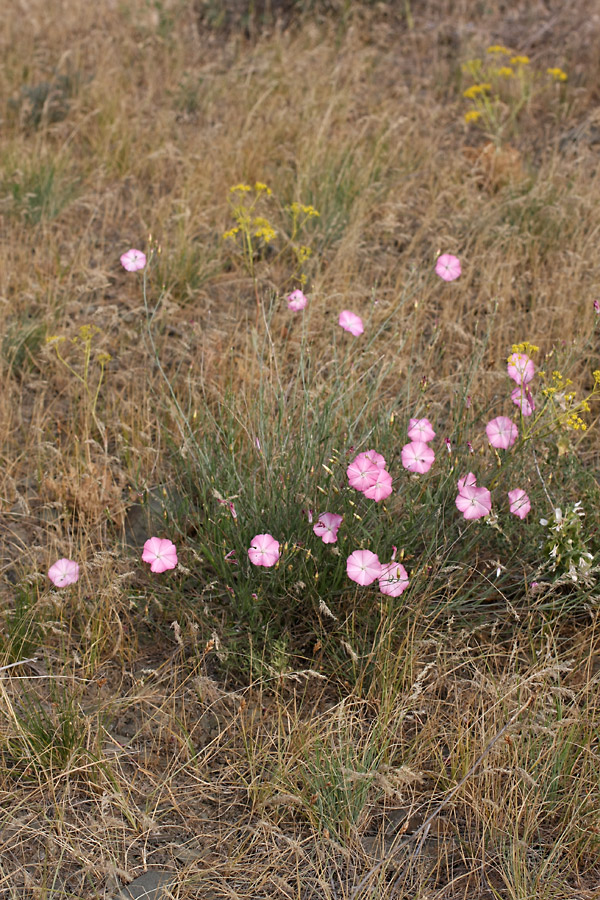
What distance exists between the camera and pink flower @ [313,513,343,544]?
225cm

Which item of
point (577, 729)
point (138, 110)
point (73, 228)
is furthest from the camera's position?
point (138, 110)

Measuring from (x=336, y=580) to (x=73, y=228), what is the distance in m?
2.51

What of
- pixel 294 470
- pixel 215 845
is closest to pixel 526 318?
pixel 294 470

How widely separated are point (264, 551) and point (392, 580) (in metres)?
0.36

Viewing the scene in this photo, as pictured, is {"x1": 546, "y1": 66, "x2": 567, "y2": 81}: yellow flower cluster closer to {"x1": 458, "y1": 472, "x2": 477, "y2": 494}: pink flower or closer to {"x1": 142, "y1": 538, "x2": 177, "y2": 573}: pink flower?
{"x1": 458, "y1": 472, "x2": 477, "y2": 494}: pink flower

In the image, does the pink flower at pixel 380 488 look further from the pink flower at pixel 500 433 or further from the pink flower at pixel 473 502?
the pink flower at pixel 500 433

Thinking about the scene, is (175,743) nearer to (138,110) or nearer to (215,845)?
(215,845)

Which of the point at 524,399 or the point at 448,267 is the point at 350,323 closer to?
the point at 448,267

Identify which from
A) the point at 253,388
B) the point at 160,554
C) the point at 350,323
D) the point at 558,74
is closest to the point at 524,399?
the point at 350,323

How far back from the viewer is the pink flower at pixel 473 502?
2.27m

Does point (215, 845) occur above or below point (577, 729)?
below

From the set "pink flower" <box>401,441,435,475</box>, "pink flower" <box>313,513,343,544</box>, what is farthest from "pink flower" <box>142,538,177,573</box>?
"pink flower" <box>401,441,435,475</box>

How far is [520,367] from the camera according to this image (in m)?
2.39

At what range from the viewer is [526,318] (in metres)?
3.47
